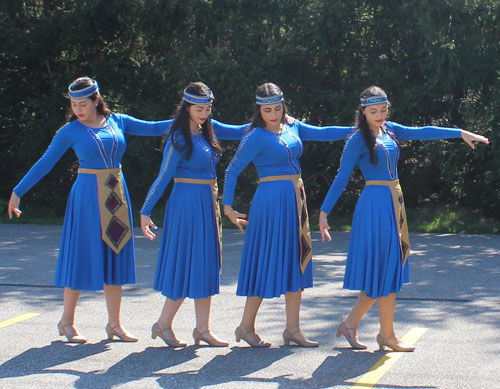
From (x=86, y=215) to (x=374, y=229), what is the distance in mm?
2091

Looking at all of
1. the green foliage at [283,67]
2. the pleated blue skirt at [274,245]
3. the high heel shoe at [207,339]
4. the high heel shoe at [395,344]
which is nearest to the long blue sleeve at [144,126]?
the pleated blue skirt at [274,245]

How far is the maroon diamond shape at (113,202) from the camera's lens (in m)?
5.93

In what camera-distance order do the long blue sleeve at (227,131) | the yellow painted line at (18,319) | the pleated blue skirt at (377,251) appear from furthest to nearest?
1. the yellow painted line at (18,319)
2. the long blue sleeve at (227,131)
3. the pleated blue skirt at (377,251)

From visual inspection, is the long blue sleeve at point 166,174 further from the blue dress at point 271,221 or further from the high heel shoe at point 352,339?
the high heel shoe at point 352,339

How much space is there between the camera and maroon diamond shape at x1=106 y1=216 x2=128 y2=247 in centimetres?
594

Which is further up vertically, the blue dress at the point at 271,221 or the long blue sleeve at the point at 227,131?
the long blue sleeve at the point at 227,131

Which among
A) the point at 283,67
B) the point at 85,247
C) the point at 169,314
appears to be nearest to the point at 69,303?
the point at 85,247

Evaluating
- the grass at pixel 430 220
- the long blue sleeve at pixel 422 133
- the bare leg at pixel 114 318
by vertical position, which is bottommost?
the bare leg at pixel 114 318

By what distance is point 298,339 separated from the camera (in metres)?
5.73

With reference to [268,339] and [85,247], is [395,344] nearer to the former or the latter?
[268,339]

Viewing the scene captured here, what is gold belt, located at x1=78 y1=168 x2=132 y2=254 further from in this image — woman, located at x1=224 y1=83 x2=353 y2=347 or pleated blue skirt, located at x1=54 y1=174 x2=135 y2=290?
woman, located at x1=224 y1=83 x2=353 y2=347

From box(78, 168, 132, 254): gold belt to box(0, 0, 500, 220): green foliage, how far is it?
7.19m

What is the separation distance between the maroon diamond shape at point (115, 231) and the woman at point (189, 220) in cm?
31

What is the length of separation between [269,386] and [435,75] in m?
8.32
